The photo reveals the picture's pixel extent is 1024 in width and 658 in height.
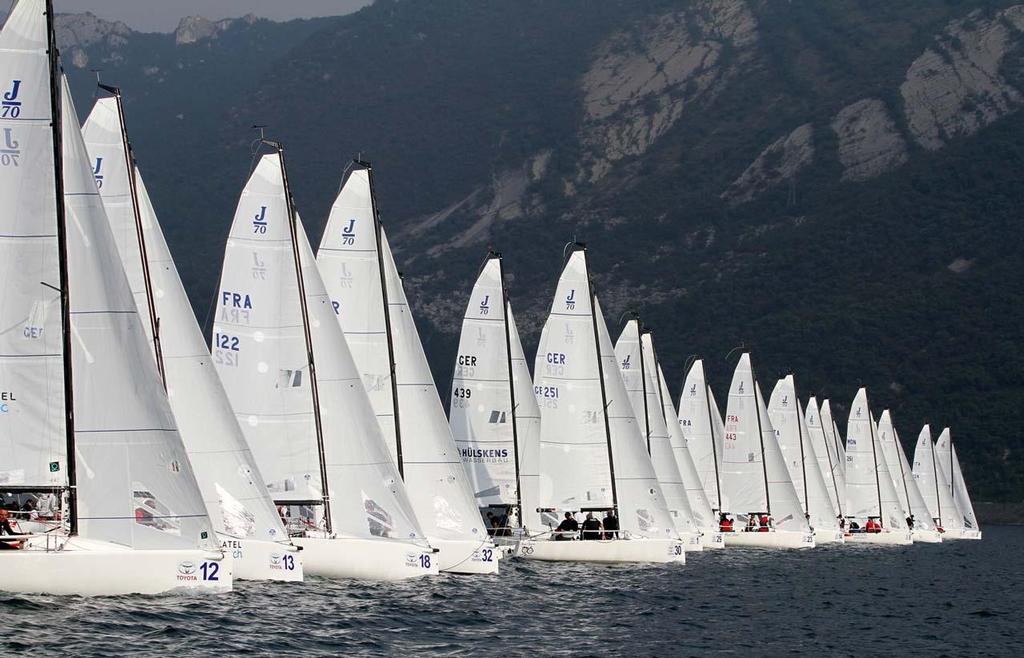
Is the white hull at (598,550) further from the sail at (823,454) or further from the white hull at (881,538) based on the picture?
the sail at (823,454)

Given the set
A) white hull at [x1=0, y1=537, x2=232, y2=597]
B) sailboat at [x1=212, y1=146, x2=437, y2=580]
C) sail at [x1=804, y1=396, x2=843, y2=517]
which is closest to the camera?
white hull at [x1=0, y1=537, x2=232, y2=597]

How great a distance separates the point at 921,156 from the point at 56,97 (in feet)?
535

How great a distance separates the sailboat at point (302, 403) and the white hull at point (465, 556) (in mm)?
2899

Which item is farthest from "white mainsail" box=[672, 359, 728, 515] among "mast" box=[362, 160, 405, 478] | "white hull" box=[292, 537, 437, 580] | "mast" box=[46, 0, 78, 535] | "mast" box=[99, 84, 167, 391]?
"mast" box=[46, 0, 78, 535]

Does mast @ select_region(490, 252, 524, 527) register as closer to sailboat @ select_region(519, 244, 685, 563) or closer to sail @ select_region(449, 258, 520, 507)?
sail @ select_region(449, 258, 520, 507)

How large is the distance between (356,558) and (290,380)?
3.73 m

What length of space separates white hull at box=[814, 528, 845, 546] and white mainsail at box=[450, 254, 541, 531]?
23359mm

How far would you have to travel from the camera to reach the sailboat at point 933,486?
9103 cm

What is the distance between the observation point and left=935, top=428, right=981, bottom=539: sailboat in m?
91.3

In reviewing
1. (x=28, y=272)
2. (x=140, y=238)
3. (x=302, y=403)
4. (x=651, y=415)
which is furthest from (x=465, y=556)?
(x=651, y=415)

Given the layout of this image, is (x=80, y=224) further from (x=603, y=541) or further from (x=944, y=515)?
(x=944, y=515)

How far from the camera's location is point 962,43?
635ft

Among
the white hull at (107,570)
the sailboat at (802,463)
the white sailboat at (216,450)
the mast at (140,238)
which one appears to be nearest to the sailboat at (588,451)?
the white sailboat at (216,450)

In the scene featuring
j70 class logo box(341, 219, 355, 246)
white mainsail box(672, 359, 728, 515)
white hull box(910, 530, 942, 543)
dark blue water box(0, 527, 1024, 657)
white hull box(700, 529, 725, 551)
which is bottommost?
dark blue water box(0, 527, 1024, 657)
